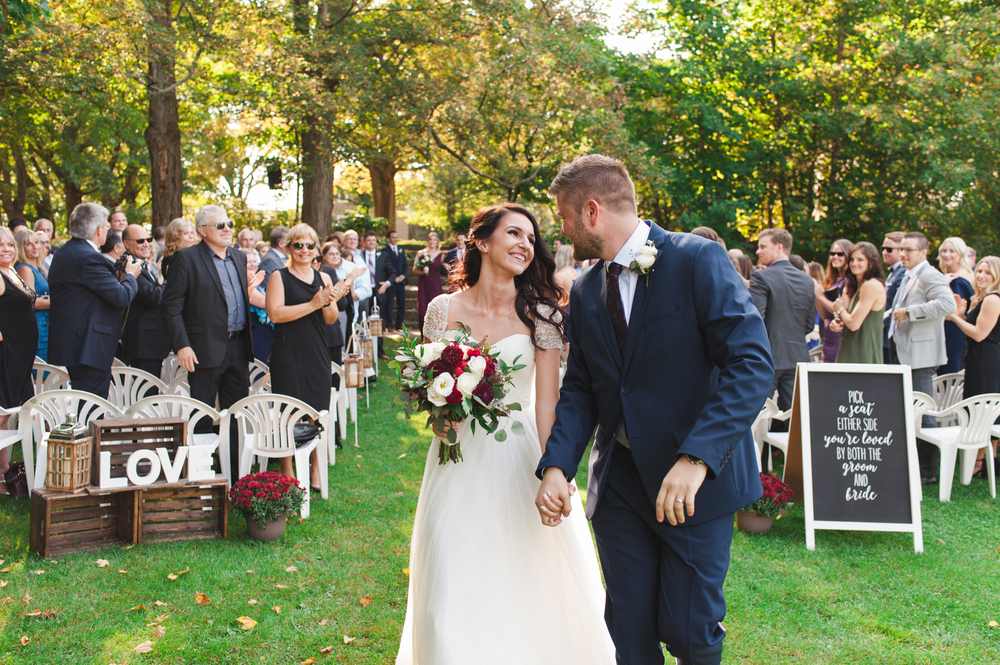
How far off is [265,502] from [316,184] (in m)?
12.7

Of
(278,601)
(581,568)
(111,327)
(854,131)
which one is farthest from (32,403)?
(854,131)

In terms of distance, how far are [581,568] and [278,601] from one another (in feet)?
6.42

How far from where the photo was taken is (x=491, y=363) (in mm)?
3172

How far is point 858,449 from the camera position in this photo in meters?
5.28

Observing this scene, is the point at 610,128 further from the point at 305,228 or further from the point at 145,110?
the point at 145,110

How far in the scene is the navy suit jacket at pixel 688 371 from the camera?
7.63 ft

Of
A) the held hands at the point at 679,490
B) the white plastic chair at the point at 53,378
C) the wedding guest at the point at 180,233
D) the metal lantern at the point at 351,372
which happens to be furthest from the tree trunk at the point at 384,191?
the held hands at the point at 679,490

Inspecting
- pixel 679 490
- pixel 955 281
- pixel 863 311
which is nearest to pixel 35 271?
pixel 679 490

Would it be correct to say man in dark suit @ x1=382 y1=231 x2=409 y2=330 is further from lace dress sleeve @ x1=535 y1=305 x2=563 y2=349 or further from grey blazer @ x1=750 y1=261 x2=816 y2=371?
lace dress sleeve @ x1=535 y1=305 x2=563 y2=349

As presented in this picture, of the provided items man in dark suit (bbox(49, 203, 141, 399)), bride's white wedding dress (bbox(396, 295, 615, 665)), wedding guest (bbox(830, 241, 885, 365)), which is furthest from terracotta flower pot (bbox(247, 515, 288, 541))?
wedding guest (bbox(830, 241, 885, 365))

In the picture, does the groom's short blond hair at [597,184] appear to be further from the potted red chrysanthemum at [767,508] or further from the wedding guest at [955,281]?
the wedding guest at [955,281]

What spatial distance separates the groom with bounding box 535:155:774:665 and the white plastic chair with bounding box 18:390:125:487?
12.7 feet

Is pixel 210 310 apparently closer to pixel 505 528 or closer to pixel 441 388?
pixel 441 388

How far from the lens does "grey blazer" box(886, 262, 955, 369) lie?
6609mm
